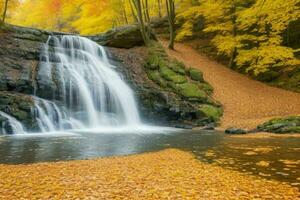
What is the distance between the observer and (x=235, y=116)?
64.5 feet

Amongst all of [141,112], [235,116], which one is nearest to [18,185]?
[141,112]

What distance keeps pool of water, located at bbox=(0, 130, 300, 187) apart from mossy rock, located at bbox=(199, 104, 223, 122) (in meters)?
4.79

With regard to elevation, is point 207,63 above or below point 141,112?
above

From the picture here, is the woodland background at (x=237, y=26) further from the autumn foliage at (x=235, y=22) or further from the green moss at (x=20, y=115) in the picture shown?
the green moss at (x=20, y=115)

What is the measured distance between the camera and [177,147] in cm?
1188

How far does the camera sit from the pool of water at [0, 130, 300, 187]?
8.52 meters

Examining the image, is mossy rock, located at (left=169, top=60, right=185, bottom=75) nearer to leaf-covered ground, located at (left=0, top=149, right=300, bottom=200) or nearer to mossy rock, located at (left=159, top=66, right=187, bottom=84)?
mossy rock, located at (left=159, top=66, right=187, bottom=84)

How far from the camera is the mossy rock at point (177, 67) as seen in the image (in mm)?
22891

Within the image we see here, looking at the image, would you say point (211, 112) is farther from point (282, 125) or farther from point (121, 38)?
point (121, 38)

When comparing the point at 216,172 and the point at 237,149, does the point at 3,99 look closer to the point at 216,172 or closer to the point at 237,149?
the point at 237,149

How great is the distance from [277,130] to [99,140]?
745cm

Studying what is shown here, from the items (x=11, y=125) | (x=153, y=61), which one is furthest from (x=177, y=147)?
(x=153, y=61)

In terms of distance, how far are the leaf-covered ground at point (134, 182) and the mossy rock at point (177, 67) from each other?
14.1m

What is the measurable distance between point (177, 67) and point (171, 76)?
1.35 meters
